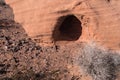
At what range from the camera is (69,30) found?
5750mm

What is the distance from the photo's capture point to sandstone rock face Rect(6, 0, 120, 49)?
15.4ft

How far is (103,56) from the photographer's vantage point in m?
4.94

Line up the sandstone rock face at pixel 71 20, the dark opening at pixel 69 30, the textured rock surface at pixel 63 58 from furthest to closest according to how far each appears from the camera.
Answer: the dark opening at pixel 69 30, the textured rock surface at pixel 63 58, the sandstone rock face at pixel 71 20

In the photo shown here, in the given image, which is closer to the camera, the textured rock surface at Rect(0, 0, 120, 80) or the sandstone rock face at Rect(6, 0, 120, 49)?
the sandstone rock face at Rect(6, 0, 120, 49)

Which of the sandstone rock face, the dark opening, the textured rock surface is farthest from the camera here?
the dark opening

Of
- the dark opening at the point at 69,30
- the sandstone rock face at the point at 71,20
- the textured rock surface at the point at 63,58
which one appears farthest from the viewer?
the dark opening at the point at 69,30

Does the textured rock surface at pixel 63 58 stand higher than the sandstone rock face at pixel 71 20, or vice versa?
the sandstone rock face at pixel 71 20

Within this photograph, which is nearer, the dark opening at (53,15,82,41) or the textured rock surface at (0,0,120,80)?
the textured rock surface at (0,0,120,80)

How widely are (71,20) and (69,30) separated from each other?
18 cm

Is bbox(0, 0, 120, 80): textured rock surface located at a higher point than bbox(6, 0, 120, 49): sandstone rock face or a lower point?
lower

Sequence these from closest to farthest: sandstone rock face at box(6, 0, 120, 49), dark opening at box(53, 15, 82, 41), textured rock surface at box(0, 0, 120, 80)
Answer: sandstone rock face at box(6, 0, 120, 49) < textured rock surface at box(0, 0, 120, 80) < dark opening at box(53, 15, 82, 41)

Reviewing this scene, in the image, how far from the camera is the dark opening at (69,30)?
5.62 metres

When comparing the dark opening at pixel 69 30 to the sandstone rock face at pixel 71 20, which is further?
the dark opening at pixel 69 30

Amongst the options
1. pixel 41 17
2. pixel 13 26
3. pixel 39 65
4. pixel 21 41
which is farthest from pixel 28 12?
pixel 13 26
